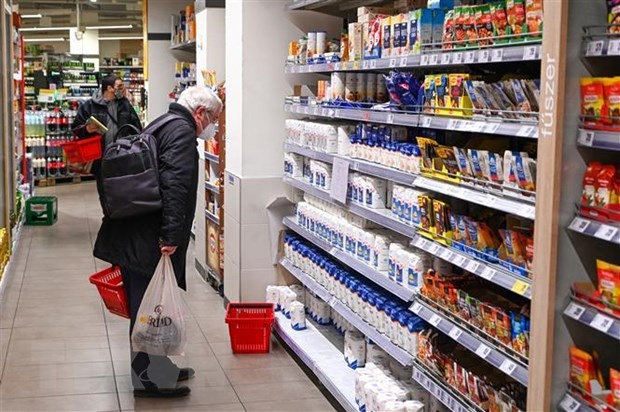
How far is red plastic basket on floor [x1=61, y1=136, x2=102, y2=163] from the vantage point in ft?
26.1

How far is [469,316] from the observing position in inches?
150

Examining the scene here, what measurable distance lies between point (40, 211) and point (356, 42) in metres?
7.89

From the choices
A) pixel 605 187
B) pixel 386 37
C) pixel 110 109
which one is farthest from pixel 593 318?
pixel 110 109

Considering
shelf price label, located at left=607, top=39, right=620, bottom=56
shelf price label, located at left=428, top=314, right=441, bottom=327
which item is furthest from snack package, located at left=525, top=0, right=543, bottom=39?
→ shelf price label, located at left=428, top=314, right=441, bottom=327

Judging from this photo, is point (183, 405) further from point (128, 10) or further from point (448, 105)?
point (128, 10)

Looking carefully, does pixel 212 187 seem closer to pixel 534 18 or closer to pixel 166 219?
pixel 166 219

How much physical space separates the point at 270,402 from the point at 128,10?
73.9 ft

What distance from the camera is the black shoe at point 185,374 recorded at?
5.70 m

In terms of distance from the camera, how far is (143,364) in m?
5.48

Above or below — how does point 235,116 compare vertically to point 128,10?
below

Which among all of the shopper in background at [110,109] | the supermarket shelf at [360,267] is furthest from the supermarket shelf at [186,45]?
the supermarket shelf at [360,267]

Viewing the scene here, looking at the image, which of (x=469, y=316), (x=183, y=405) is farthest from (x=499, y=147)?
(x=183, y=405)

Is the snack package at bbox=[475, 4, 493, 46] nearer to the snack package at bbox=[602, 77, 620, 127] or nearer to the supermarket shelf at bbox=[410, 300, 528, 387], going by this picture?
the snack package at bbox=[602, 77, 620, 127]

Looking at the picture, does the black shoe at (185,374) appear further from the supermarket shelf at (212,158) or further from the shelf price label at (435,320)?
the supermarket shelf at (212,158)
